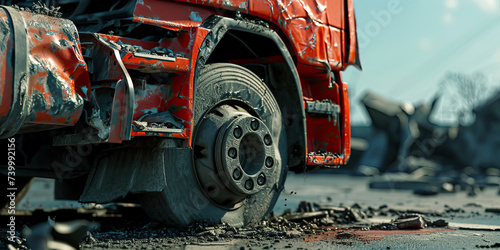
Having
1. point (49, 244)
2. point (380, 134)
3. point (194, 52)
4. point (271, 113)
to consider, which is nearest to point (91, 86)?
point (194, 52)

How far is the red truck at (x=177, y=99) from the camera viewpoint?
329 cm

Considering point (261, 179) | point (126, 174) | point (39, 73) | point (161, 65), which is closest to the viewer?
point (39, 73)

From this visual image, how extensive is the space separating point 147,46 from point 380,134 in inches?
754

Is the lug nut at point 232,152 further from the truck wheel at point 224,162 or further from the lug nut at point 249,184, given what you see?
the lug nut at point 249,184

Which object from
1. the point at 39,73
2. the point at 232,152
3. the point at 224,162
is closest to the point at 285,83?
the point at 232,152

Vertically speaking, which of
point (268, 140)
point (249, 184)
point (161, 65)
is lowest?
point (249, 184)

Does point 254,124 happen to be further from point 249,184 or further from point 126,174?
point 126,174

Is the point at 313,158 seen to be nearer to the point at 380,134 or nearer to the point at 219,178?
the point at 219,178

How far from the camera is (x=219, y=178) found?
4102 mm

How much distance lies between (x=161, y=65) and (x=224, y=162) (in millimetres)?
814

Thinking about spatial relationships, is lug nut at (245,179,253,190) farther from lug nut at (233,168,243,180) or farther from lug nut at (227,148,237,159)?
lug nut at (227,148,237,159)

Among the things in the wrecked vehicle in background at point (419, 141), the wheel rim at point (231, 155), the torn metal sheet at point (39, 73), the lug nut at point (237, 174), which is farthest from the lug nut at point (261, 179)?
the wrecked vehicle in background at point (419, 141)

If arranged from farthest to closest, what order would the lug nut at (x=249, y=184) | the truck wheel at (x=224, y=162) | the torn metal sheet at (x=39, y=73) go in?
the lug nut at (x=249, y=184) → the truck wheel at (x=224, y=162) → the torn metal sheet at (x=39, y=73)

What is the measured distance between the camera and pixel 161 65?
11.8ft
